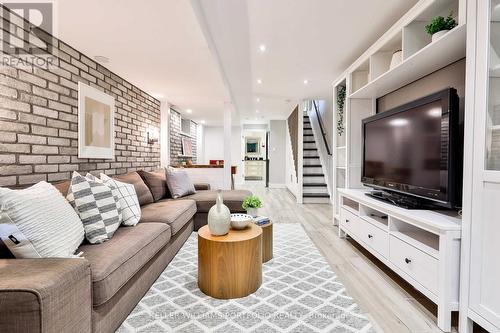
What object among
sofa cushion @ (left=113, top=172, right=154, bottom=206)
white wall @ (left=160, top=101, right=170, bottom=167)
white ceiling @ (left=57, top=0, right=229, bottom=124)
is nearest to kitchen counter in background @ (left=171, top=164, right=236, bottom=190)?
white wall @ (left=160, top=101, right=170, bottom=167)

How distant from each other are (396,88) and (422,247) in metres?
1.90

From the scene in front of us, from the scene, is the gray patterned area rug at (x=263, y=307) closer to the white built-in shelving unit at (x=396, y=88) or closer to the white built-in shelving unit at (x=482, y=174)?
the white built-in shelving unit at (x=396, y=88)

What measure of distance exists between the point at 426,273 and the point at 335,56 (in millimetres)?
2804

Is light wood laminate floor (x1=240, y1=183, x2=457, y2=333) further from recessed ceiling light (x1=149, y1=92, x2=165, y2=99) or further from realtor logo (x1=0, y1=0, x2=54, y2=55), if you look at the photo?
recessed ceiling light (x1=149, y1=92, x2=165, y2=99)

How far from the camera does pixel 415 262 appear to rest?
1775mm

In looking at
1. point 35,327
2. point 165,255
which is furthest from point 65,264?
point 165,255

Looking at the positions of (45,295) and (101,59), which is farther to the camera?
(101,59)

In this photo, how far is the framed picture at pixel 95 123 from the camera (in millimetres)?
2713


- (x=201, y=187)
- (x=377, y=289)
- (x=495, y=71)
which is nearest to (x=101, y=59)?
(x=201, y=187)

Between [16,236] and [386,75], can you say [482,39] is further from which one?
[16,236]

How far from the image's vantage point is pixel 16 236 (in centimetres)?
120

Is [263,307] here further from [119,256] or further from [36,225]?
[36,225]

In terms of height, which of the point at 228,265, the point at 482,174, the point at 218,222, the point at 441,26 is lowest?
the point at 228,265

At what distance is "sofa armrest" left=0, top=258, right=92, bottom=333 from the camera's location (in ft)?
2.95
